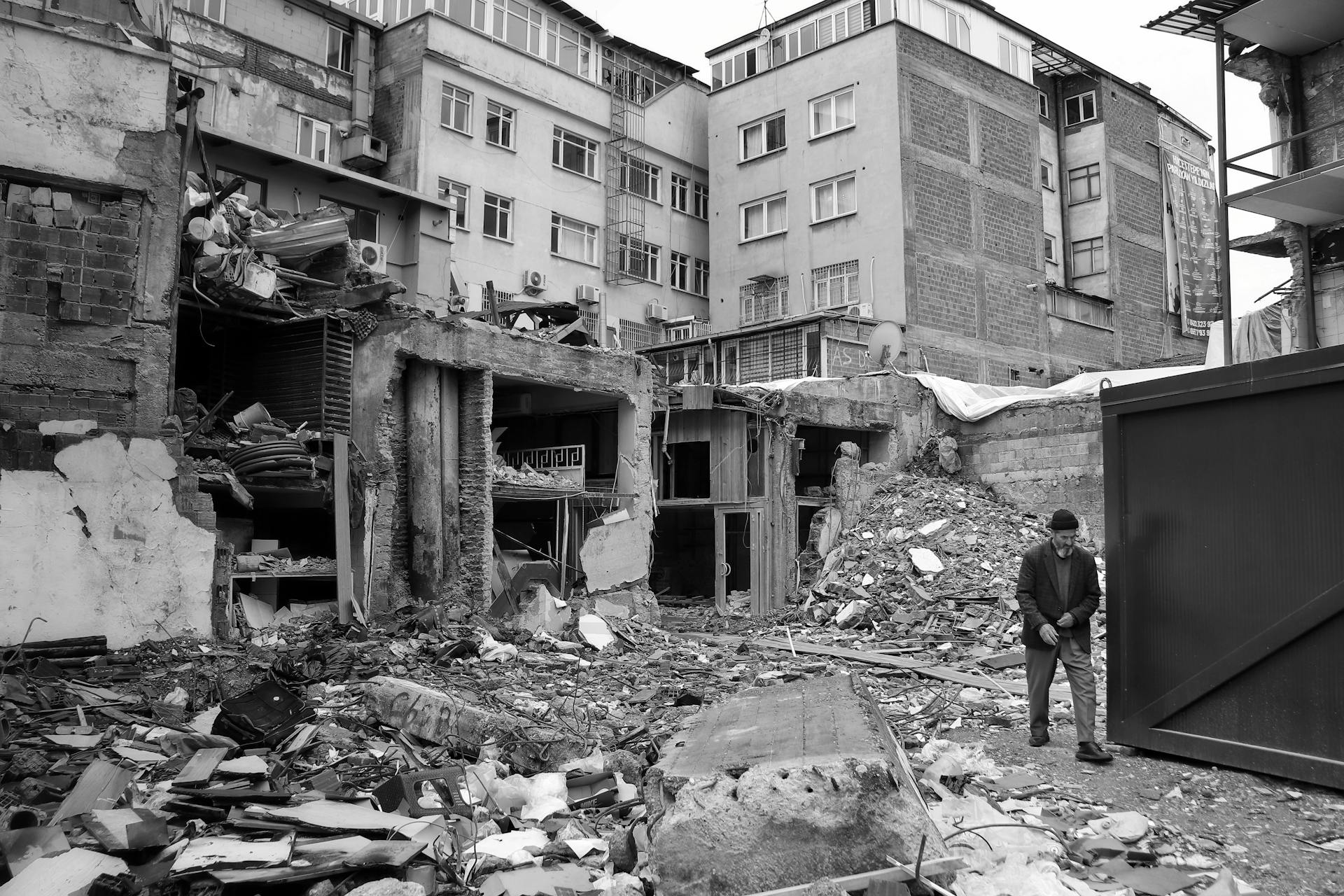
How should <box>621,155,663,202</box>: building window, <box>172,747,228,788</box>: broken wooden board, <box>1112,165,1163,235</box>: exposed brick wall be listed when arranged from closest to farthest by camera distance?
<box>172,747,228,788</box>: broken wooden board, <box>621,155,663,202</box>: building window, <box>1112,165,1163,235</box>: exposed brick wall

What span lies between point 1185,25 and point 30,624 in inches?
571

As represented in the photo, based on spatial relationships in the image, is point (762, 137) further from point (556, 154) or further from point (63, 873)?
point (63, 873)

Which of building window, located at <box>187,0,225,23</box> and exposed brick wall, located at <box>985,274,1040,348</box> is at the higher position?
building window, located at <box>187,0,225,23</box>

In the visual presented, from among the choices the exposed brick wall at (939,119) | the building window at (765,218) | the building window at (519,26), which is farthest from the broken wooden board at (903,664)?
the building window at (519,26)

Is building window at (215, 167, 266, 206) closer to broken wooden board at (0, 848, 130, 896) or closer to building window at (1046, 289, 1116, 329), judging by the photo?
broken wooden board at (0, 848, 130, 896)

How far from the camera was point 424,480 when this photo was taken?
13258 mm

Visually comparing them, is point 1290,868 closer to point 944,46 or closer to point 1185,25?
point 1185,25

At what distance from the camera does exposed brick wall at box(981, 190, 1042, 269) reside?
2752 centimetres

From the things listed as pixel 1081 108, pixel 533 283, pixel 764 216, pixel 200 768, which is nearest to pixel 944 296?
pixel 764 216

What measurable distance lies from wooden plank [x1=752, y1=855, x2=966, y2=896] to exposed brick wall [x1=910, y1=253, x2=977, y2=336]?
2220 centimetres

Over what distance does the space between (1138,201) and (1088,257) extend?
2.62 metres

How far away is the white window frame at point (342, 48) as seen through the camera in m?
24.2

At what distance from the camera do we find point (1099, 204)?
101 feet

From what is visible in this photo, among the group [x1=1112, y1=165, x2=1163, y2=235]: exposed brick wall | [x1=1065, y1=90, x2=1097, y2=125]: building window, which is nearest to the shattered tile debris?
[x1=1112, y1=165, x2=1163, y2=235]: exposed brick wall
